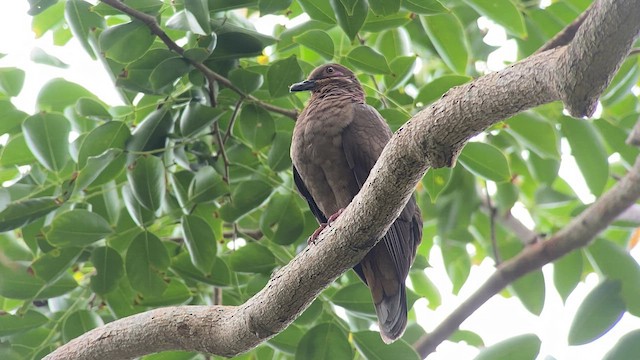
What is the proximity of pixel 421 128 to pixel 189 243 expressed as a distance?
1315 mm

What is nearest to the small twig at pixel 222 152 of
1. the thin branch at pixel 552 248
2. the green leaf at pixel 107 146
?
the green leaf at pixel 107 146

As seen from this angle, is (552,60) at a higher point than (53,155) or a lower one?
higher

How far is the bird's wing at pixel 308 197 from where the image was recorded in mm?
3457

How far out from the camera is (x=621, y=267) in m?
3.31

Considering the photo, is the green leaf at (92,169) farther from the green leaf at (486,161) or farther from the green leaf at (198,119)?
the green leaf at (486,161)

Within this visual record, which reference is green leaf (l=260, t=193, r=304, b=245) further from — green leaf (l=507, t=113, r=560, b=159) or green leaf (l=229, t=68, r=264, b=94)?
green leaf (l=507, t=113, r=560, b=159)

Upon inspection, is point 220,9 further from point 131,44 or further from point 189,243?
point 189,243

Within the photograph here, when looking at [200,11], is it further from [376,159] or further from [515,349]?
[515,349]

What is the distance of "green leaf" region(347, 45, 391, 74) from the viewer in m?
3.14

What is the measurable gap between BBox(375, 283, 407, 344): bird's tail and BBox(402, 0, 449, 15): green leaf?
1.03m

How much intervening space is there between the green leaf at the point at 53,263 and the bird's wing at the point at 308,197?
91cm

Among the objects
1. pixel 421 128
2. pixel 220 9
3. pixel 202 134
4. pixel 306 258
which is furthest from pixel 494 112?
pixel 202 134

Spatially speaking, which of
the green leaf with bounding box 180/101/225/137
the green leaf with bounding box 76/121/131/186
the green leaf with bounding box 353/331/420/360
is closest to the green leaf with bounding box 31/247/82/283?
the green leaf with bounding box 76/121/131/186

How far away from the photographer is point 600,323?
10.2 ft
